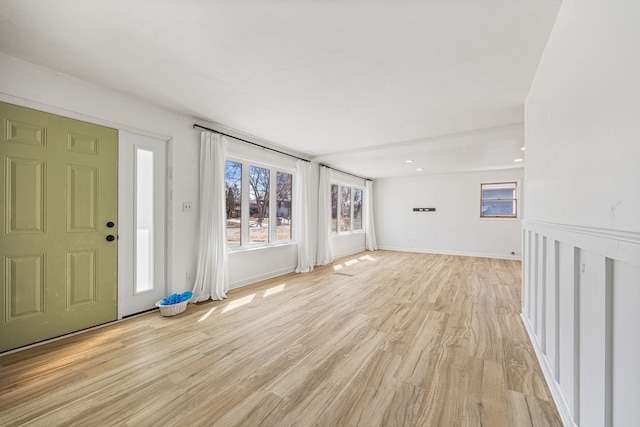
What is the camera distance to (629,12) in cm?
87

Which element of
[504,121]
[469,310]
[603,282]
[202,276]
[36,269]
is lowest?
[469,310]

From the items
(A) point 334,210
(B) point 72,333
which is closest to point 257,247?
(B) point 72,333

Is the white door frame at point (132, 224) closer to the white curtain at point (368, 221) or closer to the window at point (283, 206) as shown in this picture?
the window at point (283, 206)

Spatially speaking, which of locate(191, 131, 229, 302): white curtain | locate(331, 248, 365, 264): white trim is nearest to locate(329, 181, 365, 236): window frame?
locate(331, 248, 365, 264): white trim

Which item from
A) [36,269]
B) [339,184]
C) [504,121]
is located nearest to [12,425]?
[36,269]

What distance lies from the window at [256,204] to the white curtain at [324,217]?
0.83 meters

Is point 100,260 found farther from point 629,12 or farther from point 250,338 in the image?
point 629,12

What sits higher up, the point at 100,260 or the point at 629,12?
the point at 629,12

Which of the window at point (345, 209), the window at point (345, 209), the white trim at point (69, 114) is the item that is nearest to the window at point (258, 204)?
the white trim at point (69, 114)

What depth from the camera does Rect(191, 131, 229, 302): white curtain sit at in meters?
3.44

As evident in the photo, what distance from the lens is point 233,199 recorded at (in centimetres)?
412

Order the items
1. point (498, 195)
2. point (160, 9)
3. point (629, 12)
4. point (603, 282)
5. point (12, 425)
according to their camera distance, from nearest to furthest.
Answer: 1. point (629, 12)
2. point (603, 282)
3. point (12, 425)
4. point (160, 9)
5. point (498, 195)

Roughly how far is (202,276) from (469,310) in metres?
3.57

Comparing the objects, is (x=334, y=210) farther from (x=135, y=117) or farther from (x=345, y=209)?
(x=135, y=117)
